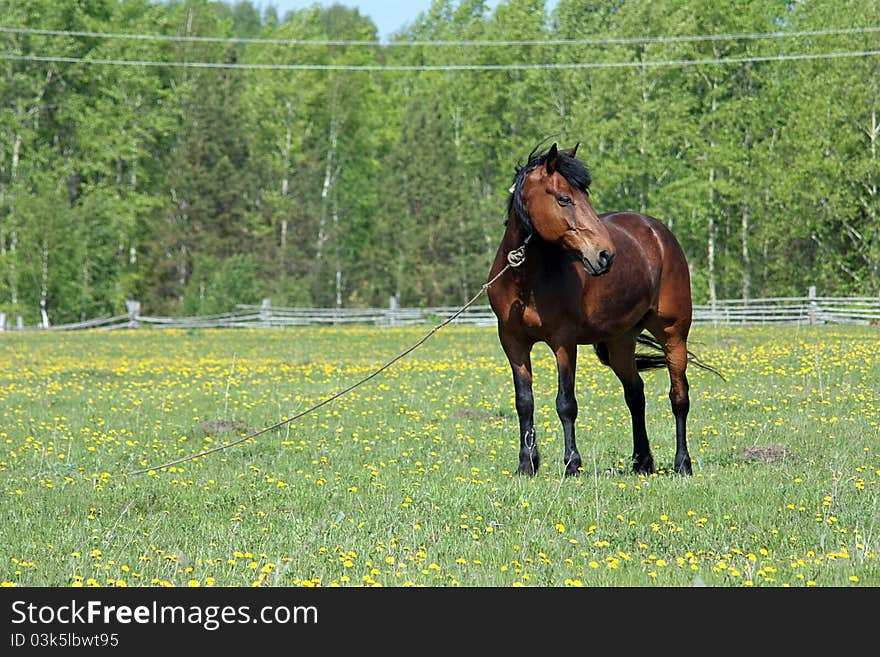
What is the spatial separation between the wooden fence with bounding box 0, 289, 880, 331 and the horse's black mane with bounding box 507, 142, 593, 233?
3371cm

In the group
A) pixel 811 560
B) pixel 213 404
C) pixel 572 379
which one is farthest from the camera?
pixel 213 404

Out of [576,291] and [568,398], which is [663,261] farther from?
[568,398]

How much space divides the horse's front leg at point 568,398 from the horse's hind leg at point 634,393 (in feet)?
2.82

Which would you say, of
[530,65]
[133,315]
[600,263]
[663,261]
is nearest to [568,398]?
[600,263]

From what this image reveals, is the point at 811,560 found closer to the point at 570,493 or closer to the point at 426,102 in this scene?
the point at 570,493

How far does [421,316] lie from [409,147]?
32.9 feet

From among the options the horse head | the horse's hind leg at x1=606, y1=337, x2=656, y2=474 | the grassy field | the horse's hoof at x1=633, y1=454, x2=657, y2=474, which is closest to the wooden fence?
the grassy field

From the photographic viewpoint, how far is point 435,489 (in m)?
8.84

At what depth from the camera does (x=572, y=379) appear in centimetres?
980

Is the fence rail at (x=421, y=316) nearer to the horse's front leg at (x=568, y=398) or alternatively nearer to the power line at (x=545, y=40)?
the power line at (x=545, y=40)

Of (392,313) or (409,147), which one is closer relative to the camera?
(392,313)

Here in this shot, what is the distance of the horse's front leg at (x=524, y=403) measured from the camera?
9.74 metres
